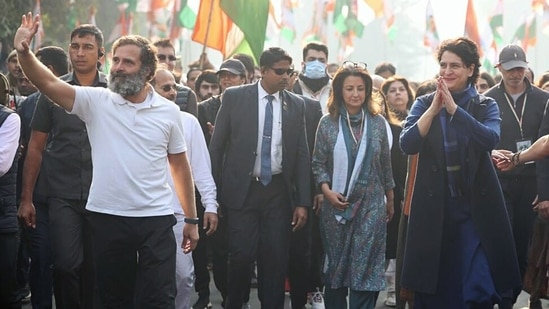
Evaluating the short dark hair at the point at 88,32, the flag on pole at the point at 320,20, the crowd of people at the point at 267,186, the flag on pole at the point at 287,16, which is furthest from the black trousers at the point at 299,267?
the flag on pole at the point at 320,20

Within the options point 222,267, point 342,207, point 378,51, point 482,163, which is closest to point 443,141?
point 482,163

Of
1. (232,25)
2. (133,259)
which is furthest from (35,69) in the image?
(232,25)

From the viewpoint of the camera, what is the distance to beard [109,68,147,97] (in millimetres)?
7031

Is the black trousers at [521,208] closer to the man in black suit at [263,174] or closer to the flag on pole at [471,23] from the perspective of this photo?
the man in black suit at [263,174]

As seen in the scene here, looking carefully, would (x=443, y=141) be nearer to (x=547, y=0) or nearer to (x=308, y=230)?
(x=308, y=230)

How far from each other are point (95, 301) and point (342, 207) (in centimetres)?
219

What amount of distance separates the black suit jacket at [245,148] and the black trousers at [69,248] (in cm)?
139

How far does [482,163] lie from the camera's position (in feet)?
26.0

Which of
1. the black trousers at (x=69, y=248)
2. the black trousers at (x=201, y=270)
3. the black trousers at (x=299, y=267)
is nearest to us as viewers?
the black trousers at (x=69, y=248)

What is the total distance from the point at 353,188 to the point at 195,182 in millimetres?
1342

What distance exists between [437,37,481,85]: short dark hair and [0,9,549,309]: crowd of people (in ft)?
0.05

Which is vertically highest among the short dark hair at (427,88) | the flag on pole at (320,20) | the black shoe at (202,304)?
the flag on pole at (320,20)

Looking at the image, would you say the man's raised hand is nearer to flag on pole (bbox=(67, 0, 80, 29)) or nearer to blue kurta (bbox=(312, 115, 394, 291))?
blue kurta (bbox=(312, 115, 394, 291))

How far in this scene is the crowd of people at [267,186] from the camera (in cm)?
710
